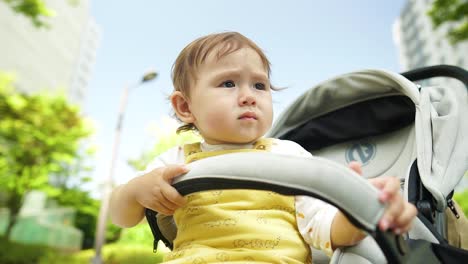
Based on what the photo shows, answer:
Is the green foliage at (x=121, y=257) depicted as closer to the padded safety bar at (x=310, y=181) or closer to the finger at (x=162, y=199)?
the finger at (x=162, y=199)

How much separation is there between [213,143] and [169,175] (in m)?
0.38

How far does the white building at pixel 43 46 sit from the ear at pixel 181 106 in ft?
67.0

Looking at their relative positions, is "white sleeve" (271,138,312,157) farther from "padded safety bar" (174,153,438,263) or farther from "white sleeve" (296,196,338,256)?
"padded safety bar" (174,153,438,263)

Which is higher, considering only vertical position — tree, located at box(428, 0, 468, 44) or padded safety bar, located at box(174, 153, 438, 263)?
tree, located at box(428, 0, 468, 44)

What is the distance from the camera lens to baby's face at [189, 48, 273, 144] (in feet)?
3.83

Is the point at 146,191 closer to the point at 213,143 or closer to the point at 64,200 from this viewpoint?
the point at 213,143

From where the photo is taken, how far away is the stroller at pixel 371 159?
2.25ft

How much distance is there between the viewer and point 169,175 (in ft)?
3.00

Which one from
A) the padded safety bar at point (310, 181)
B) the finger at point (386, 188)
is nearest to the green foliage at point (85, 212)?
the padded safety bar at point (310, 181)

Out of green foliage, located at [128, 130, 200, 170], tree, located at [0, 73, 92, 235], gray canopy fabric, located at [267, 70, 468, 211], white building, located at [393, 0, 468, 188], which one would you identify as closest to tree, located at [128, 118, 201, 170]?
green foliage, located at [128, 130, 200, 170]

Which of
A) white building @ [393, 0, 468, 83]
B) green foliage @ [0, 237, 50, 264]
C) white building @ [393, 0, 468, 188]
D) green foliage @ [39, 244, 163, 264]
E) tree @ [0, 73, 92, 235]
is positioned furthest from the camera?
white building @ [393, 0, 468, 83]

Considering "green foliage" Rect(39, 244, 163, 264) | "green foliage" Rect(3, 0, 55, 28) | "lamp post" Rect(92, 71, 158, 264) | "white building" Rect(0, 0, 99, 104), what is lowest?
"green foliage" Rect(39, 244, 163, 264)

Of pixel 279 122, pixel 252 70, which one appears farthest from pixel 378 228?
pixel 279 122

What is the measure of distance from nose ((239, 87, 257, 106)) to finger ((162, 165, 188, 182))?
1.10ft
